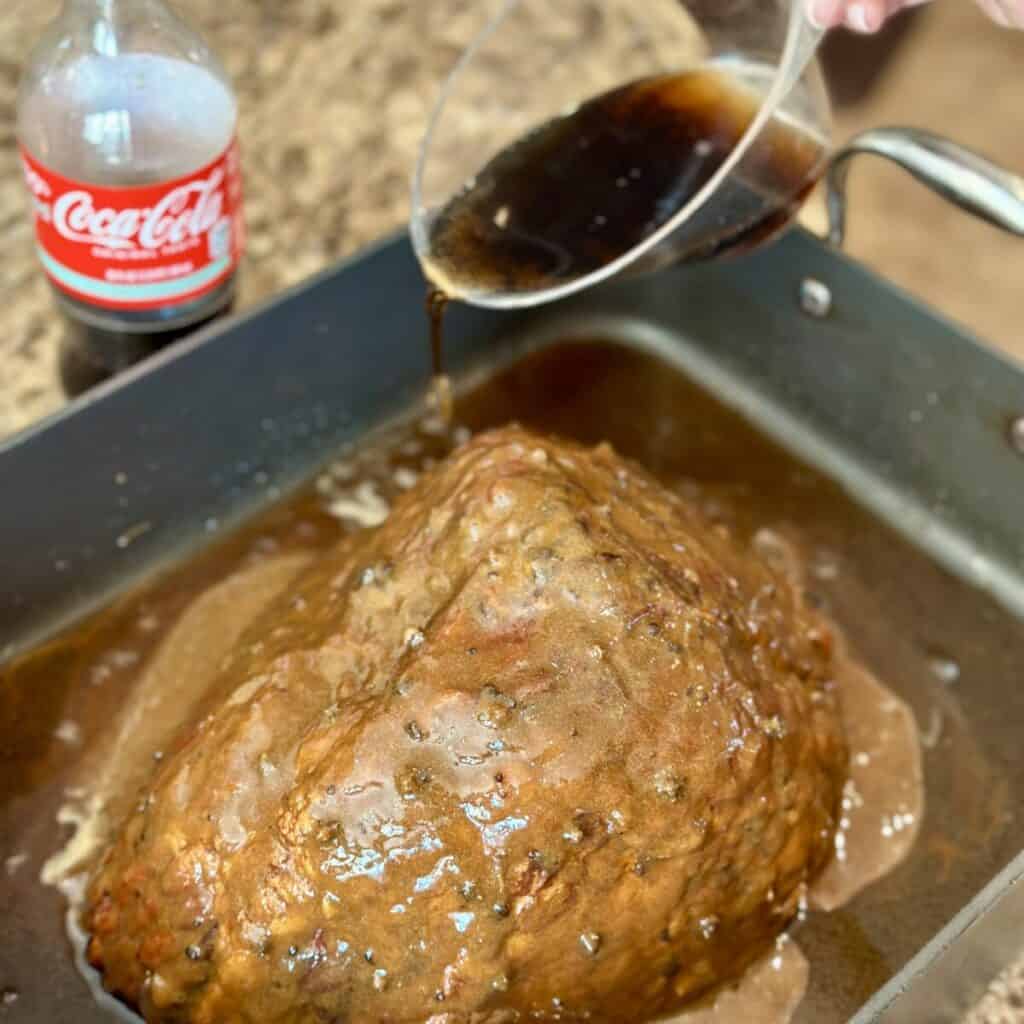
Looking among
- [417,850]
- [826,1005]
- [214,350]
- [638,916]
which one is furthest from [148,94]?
[826,1005]

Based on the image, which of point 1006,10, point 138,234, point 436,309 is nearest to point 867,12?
point 1006,10

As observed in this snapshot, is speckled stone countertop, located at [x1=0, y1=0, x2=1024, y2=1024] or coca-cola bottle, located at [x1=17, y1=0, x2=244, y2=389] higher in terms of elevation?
coca-cola bottle, located at [x1=17, y1=0, x2=244, y2=389]

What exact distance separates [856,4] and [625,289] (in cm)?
60

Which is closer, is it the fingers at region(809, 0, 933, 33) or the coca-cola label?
the fingers at region(809, 0, 933, 33)

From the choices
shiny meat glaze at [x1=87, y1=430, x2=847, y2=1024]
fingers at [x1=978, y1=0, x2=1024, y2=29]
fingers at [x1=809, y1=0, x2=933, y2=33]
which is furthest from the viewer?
fingers at [x1=978, y1=0, x2=1024, y2=29]

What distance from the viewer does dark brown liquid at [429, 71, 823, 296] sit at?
1.40m

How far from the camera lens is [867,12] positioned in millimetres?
1312

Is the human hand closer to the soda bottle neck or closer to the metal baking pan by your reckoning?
the metal baking pan

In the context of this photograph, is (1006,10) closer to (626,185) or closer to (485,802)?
(626,185)

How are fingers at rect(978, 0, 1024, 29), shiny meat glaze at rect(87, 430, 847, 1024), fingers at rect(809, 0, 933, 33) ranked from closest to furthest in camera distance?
shiny meat glaze at rect(87, 430, 847, 1024), fingers at rect(809, 0, 933, 33), fingers at rect(978, 0, 1024, 29)

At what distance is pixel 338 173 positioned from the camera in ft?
6.39

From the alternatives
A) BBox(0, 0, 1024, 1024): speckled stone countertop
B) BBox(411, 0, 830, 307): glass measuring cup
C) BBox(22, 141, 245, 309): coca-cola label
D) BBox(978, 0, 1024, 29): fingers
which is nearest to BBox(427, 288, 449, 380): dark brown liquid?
BBox(411, 0, 830, 307): glass measuring cup

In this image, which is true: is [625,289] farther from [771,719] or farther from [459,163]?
[771,719]

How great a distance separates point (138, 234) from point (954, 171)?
830 millimetres
